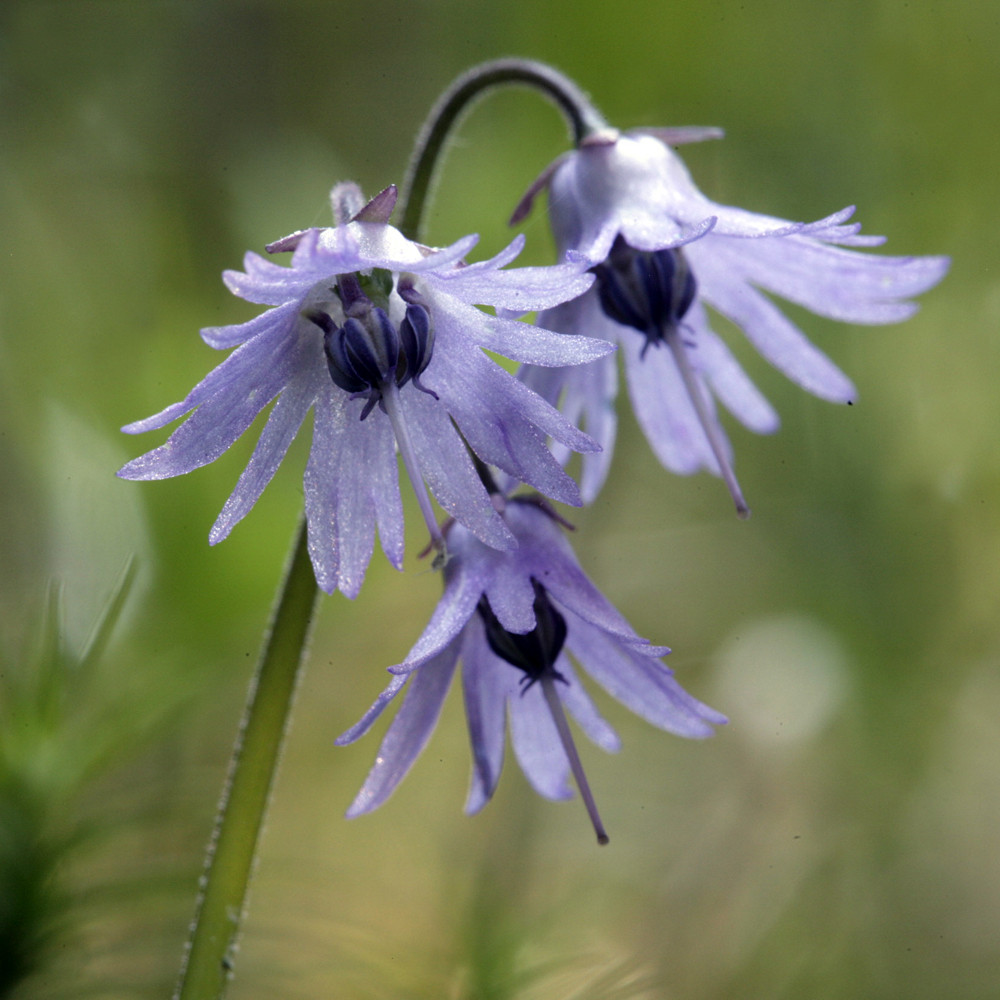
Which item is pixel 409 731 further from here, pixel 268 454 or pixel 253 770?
pixel 268 454

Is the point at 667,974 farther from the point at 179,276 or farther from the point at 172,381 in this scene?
the point at 179,276

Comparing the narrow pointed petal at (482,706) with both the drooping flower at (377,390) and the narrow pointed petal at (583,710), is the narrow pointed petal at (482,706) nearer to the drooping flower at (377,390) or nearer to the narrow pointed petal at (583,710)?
the narrow pointed petal at (583,710)

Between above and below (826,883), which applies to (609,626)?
above

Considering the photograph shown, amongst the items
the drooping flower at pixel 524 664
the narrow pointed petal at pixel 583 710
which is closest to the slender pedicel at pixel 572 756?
the drooping flower at pixel 524 664

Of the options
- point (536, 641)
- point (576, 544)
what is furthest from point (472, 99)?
point (576, 544)

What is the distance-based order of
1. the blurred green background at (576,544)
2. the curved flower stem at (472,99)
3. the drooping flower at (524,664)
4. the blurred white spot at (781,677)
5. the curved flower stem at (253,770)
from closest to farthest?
the drooping flower at (524,664) < the curved flower stem at (253,770) < the curved flower stem at (472,99) < the blurred green background at (576,544) < the blurred white spot at (781,677)

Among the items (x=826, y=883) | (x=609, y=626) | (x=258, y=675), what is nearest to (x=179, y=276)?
(x=258, y=675)

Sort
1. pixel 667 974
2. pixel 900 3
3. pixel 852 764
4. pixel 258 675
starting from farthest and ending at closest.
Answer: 1. pixel 900 3
2. pixel 852 764
3. pixel 667 974
4. pixel 258 675
